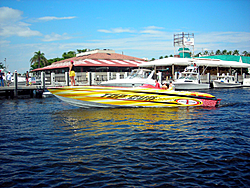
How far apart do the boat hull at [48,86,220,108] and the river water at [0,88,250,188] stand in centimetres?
277

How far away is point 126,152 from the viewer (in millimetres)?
6434

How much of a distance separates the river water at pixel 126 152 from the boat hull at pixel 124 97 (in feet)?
9.09

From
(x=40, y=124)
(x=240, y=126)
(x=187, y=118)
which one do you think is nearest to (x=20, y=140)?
(x=40, y=124)

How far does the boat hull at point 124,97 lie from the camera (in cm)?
1334

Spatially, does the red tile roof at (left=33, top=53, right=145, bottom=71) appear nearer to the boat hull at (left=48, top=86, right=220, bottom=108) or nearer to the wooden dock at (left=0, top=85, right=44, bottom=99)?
the wooden dock at (left=0, top=85, right=44, bottom=99)

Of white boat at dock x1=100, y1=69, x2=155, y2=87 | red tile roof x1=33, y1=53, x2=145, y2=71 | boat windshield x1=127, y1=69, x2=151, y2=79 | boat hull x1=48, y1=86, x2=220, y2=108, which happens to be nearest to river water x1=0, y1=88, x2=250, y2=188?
boat hull x1=48, y1=86, x2=220, y2=108

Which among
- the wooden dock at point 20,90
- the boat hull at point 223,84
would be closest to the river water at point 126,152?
the wooden dock at point 20,90

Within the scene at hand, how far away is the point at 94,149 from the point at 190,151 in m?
2.57

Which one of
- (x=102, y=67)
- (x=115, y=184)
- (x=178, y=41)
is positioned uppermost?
(x=178, y=41)

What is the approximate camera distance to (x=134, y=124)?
9.67 m

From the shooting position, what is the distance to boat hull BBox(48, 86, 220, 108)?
13344mm

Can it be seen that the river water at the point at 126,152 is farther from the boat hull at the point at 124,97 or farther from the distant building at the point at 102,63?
the distant building at the point at 102,63

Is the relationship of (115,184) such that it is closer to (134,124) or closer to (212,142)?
(212,142)

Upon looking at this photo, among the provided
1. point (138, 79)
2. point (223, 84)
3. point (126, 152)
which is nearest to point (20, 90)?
point (138, 79)
